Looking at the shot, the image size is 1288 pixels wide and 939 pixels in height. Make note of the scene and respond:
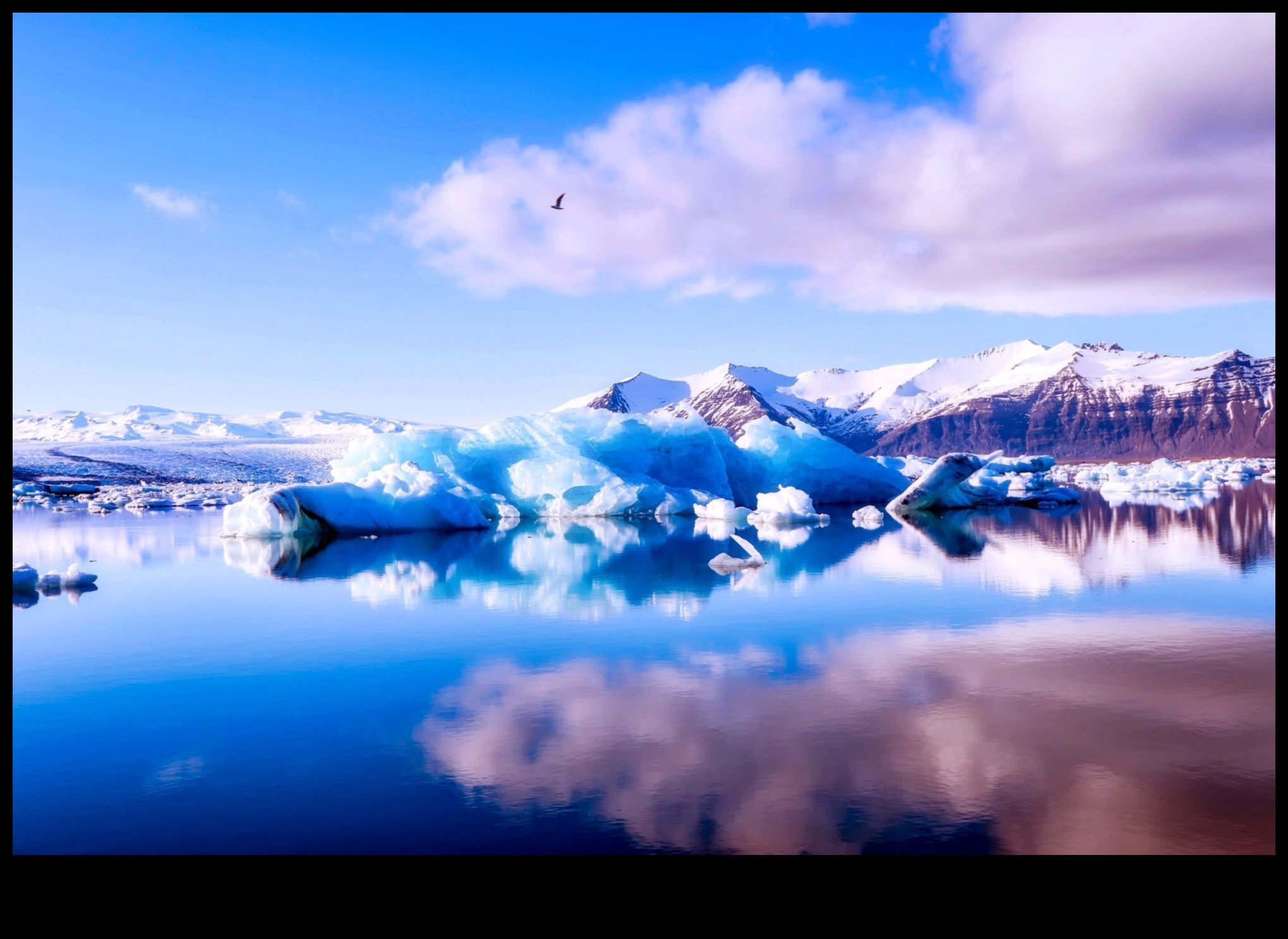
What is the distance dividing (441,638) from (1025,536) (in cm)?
1370

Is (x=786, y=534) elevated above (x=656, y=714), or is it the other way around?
(x=656, y=714)

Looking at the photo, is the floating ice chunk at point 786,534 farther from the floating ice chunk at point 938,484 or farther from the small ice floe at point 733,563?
the floating ice chunk at point 938,484

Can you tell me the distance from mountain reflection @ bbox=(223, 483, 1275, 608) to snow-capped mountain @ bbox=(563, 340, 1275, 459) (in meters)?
122

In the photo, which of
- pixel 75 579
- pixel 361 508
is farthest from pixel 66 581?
pixel 361 508

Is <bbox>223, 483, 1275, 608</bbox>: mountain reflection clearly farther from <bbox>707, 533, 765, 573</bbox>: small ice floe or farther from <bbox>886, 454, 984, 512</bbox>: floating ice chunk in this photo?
<bbox>886, 454, 984, 512</bbox>: floating ice chunk

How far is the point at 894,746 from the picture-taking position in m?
4.59

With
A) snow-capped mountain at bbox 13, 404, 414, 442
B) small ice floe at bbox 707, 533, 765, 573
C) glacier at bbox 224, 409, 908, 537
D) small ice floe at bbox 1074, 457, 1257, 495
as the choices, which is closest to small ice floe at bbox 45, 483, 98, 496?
glacier at bbox 224, 409, 908, 537

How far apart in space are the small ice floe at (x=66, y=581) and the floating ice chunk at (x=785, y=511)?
15.7 m

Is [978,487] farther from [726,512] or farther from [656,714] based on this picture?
[656,714]

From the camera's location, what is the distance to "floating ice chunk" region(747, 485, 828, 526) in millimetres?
23203

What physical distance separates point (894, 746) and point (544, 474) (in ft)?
70.9

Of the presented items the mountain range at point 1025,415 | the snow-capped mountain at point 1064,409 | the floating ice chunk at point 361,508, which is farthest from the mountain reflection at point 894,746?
the snow-capped mountain at point 1064,409

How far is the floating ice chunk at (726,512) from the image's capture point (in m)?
23.8
